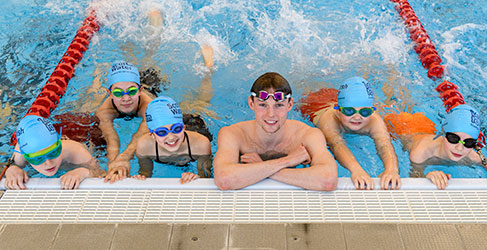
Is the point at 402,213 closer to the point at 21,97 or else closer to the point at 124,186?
the point at 124,186

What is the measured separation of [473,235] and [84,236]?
2386mm

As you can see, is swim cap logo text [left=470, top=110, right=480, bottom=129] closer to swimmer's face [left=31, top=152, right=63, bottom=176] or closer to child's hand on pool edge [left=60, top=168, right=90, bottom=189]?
child's hand on pool edge [left=60, top=168, right=90, bottom=189]

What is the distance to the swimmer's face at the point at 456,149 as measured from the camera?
3.22m

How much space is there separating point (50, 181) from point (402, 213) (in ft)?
8.09

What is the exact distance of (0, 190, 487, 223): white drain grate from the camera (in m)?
2.62

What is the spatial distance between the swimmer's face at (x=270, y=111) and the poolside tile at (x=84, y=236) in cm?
131

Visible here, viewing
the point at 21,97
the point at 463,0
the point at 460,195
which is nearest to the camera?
the point at 460,195

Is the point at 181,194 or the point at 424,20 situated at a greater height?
the point at 424,20

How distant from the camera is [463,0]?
7.16 m

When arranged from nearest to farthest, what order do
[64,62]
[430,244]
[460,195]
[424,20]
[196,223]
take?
[430,244]
[196,223]
[460,195]
[64,62]
[424,20]

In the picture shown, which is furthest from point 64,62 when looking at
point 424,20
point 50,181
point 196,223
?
point 424,20

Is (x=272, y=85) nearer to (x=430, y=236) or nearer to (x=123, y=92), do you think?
(x=430, y=236)

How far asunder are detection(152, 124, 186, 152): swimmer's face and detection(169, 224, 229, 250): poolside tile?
936 mm

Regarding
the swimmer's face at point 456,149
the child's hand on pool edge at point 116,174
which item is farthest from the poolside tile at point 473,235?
the child's hand on pool edge at point 116,174
